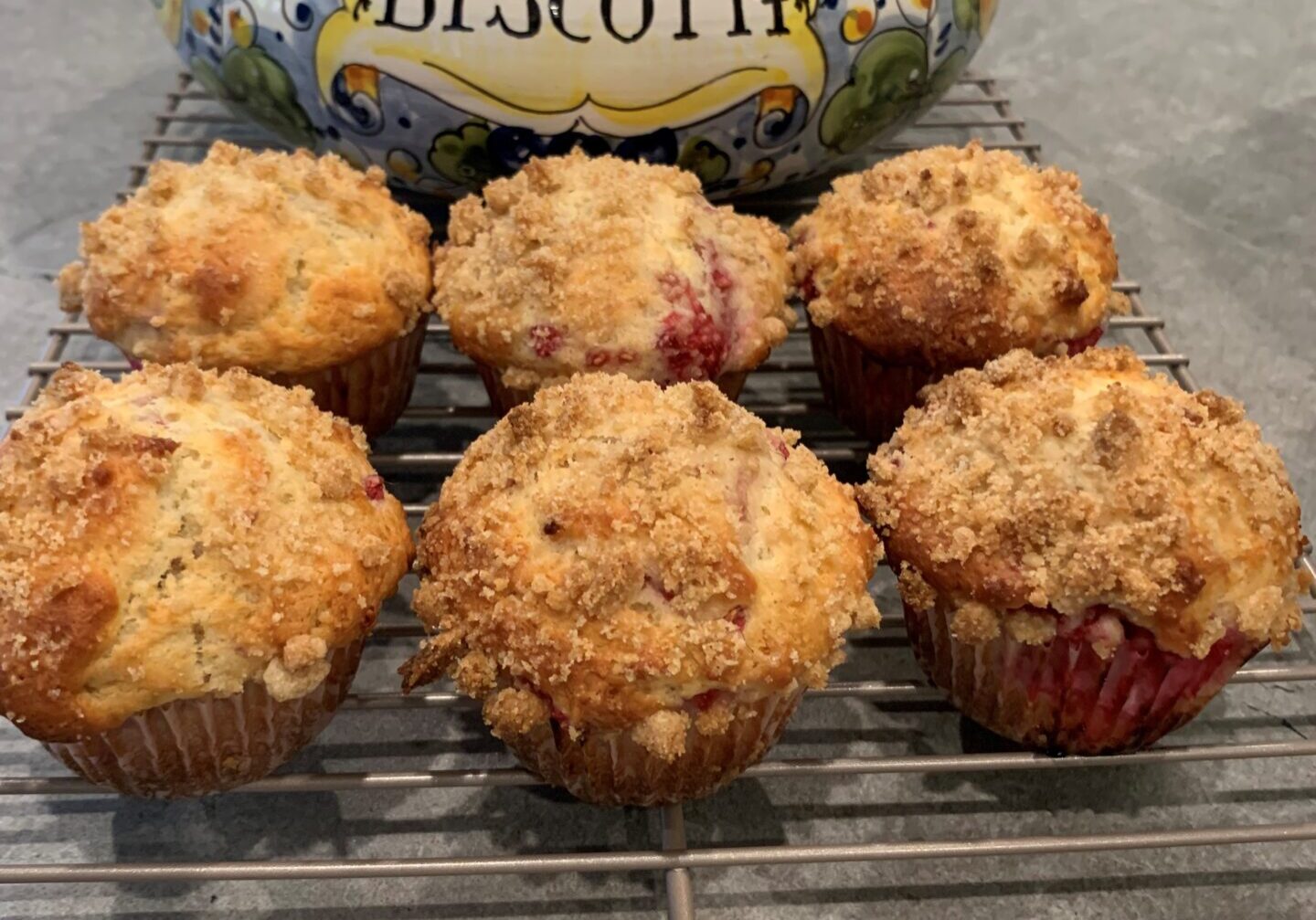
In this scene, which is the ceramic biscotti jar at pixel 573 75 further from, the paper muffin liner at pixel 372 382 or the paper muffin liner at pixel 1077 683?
the paper muffin liner at pixel 1077 683

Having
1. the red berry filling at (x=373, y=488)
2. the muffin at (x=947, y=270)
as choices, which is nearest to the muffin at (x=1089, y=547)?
the muffin at (x=947, y=270)

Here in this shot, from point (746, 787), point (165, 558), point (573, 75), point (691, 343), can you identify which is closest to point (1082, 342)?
point (691, 343)

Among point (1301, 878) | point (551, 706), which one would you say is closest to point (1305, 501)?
point (1301, 878)

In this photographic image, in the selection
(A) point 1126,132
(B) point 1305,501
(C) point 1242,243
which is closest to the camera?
(B) point 1305,501

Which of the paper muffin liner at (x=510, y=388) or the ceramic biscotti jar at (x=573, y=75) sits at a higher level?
the ceramic biscotti jar at (x=573, y=75)

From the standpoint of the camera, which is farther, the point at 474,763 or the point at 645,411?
the point at 474,763

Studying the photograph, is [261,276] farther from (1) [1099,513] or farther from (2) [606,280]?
(1) [1099,513]

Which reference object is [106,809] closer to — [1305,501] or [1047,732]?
[1047,732]
